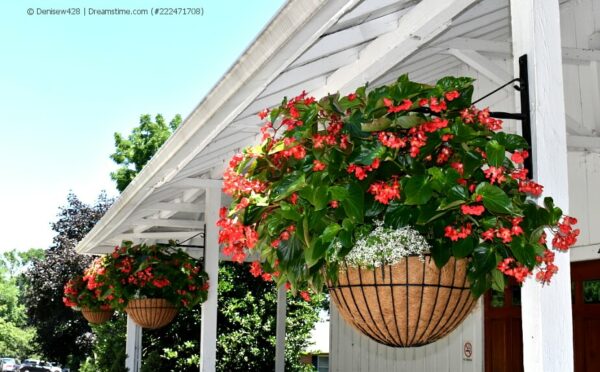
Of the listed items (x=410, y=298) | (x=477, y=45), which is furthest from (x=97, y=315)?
(x=410, y=298)

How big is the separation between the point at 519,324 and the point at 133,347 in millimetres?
5704

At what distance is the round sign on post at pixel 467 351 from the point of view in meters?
5.84

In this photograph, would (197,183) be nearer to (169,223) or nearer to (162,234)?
(169,223)

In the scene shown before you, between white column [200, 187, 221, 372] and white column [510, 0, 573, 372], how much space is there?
357 cm

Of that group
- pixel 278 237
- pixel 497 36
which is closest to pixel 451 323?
pixel 278 237

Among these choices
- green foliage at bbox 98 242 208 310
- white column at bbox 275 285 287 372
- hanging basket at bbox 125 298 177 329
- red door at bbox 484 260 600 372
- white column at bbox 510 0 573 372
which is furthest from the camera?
white column at bbox 275 285 287 372

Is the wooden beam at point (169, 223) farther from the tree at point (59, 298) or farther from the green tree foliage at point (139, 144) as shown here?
the green tree foliage at point (139, 144)

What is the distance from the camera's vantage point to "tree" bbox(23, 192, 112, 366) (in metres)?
17.0

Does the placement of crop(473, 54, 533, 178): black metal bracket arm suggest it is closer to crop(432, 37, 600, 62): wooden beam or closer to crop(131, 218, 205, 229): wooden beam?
crop(432, 37, 600, 62): wooden beam

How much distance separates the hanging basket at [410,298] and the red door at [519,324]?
3062 mm

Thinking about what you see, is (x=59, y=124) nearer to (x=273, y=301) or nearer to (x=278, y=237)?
(x=273, y=301)

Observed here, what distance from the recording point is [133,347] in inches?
384

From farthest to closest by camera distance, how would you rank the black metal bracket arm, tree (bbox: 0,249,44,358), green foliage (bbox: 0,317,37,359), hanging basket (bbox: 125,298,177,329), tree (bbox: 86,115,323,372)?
tree (bbox: 0,249,44,358) → green foliage (bbox: 0,317,37,359) → tree (bbox: 86,115,323,372) → hanging basket (bbox: 125,298,177,329) → the black metal bracket arm

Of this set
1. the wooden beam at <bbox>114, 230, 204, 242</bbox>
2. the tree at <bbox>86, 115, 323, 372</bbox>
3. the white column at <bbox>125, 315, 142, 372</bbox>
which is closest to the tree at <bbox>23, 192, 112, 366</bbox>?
the tree at <bbox>86, 115, 323, 372</bbox>
